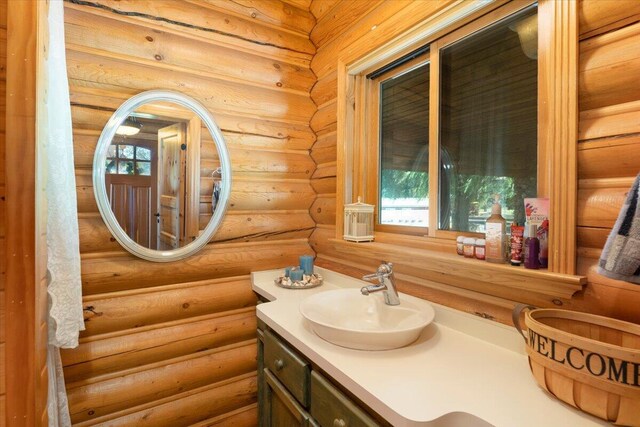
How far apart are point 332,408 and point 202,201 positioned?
3.96 ft

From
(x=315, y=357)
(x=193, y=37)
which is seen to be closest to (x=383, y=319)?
(x=315, y=357)

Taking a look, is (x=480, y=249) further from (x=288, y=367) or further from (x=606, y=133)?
(x=288, y=367)

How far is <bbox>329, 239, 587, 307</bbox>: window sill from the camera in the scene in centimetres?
88

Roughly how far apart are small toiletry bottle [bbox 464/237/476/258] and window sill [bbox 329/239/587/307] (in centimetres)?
4

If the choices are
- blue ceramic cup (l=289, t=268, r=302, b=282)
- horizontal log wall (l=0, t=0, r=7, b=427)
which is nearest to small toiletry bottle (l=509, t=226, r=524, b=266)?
blue ceramic cup (l=289, t=268, r=302, b=282)

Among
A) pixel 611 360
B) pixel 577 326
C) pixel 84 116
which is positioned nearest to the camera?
pixel 611 360

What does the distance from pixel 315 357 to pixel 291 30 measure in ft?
6.10

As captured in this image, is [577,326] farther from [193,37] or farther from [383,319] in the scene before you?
[193,37]

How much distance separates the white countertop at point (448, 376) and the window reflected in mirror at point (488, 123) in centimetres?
44

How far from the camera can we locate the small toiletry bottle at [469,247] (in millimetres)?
1162

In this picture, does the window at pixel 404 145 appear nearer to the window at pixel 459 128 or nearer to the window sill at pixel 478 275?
the window at pixel 459 128

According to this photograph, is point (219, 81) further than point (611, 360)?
Yes

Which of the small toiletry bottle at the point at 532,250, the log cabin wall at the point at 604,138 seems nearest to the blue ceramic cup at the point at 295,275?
the log cabin wall at the point at 604,138

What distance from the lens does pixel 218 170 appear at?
1.75 m
